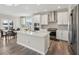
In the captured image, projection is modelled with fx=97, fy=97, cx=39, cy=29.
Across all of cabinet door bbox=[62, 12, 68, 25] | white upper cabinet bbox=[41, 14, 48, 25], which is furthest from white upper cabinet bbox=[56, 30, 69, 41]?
white upper cabinet bbox=[41, 14, 48, 25]

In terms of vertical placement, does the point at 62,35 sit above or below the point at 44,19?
below

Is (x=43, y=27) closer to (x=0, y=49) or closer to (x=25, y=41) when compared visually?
(x=25, y=41)

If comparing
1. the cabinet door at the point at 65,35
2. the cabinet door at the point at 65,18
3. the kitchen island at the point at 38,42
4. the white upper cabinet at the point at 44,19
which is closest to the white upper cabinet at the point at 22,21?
the kitchen island at the point at 38,42

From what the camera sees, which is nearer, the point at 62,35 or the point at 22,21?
the point at 22,21

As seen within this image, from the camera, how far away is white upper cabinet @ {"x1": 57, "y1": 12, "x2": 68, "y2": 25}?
8.45ft

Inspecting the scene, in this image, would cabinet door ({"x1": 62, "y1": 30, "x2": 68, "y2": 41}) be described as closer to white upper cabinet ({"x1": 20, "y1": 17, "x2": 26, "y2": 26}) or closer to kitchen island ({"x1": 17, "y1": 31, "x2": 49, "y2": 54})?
kitchen island ({"x1": 17, "y1": 31, "x2": 49, "y2": 54})

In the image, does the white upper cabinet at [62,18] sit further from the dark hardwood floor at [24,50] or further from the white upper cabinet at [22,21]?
the white upper cabinet at [22,21]

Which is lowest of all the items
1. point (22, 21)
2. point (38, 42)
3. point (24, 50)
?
point (24, 50)

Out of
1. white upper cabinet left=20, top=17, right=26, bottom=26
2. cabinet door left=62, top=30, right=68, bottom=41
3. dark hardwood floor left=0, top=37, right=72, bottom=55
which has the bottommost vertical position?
dark hardwood floor left=0, top=37, right=72, bottom=55

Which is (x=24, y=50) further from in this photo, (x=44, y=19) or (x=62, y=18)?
(x=62, y=18)

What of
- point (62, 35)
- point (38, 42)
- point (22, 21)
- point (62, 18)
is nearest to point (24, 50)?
point (38, 42)

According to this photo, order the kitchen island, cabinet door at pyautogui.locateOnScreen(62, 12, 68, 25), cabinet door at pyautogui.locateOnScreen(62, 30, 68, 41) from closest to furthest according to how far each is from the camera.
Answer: cabinet door at pyautogui.locateOnScreen(62, 12, 68, 25)
cabinet door at pyautogui.locateOnScreen(62, 30, 68, 41)
the kitchen island

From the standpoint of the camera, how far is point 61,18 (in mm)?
2650

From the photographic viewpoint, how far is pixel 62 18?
261 centimetres
